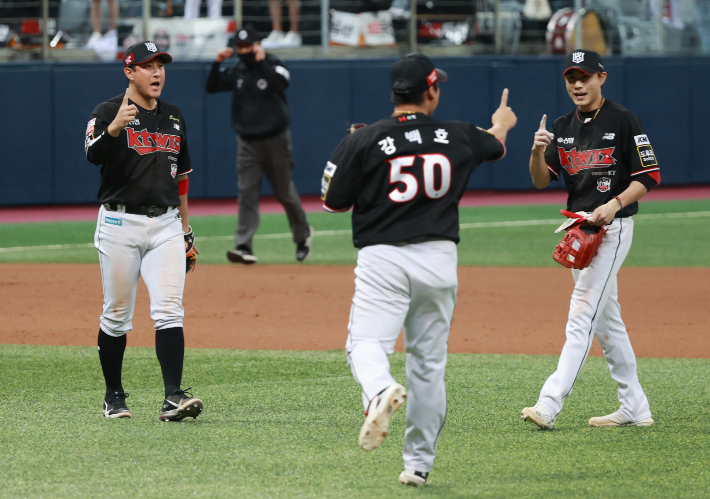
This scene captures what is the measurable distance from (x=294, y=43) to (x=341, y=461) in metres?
14.7

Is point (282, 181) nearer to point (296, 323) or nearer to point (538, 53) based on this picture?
point (296, 323)

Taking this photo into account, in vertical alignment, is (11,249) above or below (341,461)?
below

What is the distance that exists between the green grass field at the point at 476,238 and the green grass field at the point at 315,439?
205 inches

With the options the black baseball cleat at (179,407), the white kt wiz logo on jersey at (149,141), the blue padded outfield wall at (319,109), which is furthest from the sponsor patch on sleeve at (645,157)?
the blue padded outfield wall at (319,109)

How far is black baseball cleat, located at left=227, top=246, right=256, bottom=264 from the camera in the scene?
1139cm

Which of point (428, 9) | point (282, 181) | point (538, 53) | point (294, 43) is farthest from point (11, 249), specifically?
point (538, 53)

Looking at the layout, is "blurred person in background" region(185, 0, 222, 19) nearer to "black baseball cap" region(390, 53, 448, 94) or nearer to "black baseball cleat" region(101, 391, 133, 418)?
"black baseball cleat" region(101, 391, 133, 418)

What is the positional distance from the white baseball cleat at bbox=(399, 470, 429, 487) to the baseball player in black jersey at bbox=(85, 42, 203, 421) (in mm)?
1434

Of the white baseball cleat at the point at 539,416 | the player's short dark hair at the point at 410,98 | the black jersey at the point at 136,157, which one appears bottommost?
the white baseball cleat at the point at 539,416

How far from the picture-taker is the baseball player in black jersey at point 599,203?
5.00 metres

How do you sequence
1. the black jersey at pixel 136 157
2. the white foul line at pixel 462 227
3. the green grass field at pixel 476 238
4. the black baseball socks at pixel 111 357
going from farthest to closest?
1. the white foul line at pixel 462 227
2. the green grass field at pixel 476 238
3. the black baseball socks at pixel 111 357
4. the black jersey at pixel 136 157

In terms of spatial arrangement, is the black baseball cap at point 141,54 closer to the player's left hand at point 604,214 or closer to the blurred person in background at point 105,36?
the player's left hand at point 604,214

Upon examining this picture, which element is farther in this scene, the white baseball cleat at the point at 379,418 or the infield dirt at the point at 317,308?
the infield dirt at the point at 317,308

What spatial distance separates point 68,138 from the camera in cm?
1730
